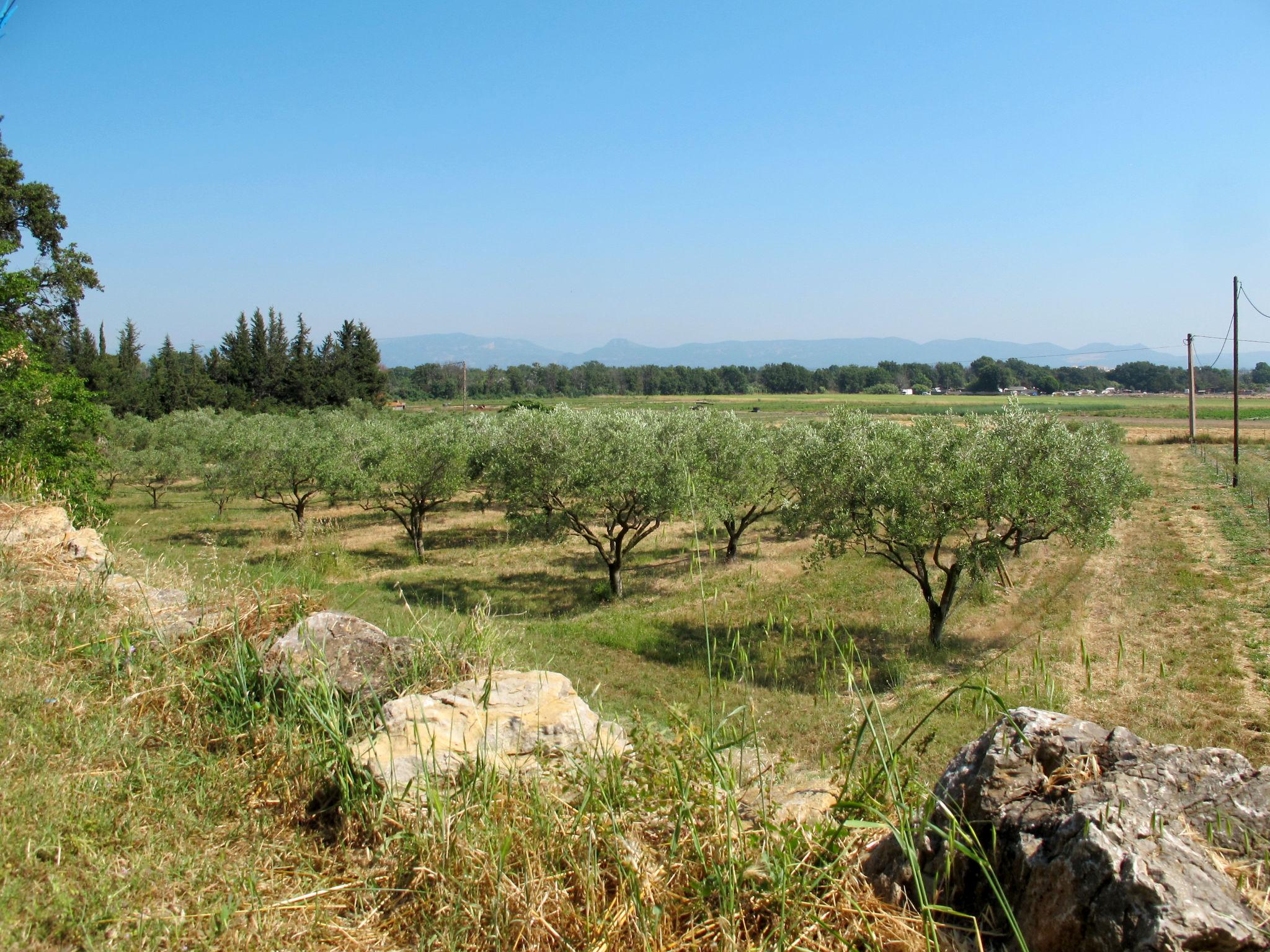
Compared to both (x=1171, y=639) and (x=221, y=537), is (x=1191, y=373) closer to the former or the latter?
(x=1171, y=639)

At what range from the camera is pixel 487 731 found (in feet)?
14.6

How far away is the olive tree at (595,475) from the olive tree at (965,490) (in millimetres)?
5825

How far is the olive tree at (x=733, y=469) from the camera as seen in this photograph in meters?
27.6

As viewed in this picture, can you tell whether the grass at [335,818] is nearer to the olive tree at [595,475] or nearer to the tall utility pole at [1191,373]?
the olive tree at [595,475]

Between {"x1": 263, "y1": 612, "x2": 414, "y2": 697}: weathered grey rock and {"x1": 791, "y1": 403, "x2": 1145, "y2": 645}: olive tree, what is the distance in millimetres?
15018

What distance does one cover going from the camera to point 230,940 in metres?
2.95

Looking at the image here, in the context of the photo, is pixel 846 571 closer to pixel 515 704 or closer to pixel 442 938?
pixel 515 704

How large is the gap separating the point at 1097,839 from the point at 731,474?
2660cm

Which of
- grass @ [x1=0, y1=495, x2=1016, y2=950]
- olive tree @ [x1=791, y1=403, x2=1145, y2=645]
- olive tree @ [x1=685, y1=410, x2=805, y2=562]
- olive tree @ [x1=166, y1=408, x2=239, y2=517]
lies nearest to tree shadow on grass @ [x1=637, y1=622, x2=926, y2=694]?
olive tree @ [x1=791, y1=403, x2=1145, y2=645]

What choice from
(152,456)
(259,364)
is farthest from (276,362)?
(152,456)

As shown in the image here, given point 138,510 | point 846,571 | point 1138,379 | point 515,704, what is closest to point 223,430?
point 138,510

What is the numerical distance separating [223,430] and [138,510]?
23.2 ft

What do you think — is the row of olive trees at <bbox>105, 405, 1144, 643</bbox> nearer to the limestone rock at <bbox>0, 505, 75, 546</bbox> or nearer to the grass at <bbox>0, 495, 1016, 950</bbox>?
the grass at <bbox>0, 495, 1016, 950</bbox>

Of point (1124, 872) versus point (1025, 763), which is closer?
point (1124, 872)
